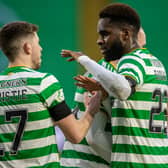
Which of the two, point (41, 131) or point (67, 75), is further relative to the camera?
point (67, 75)

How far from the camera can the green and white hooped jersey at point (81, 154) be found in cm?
258

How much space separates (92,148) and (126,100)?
11.9 inches

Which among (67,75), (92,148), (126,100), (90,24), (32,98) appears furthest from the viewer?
(67,75)

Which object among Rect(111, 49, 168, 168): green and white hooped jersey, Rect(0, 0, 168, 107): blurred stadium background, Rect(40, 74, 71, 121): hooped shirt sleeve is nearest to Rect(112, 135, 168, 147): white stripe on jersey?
Rect(111, 49, 168, 168): green and white hooped jersey

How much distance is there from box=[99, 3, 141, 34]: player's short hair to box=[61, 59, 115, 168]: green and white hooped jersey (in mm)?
198

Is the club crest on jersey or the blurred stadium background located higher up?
the blurred stadium background

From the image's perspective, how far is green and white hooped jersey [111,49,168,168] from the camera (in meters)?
2.44

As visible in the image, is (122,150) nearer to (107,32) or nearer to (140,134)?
(140,134)

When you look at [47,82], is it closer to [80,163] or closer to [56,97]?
[56,97]

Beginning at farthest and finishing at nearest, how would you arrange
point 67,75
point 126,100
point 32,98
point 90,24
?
point 67,75 < point 90,24 < point 126,100 < point 32,98

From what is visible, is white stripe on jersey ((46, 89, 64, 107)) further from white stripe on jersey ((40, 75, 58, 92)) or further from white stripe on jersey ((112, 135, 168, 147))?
white stripe on jersey ((112, 135, 168, 147))

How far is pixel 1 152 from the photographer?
2.29 m

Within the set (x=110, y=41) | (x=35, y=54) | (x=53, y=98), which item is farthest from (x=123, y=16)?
(x=53, y=98)

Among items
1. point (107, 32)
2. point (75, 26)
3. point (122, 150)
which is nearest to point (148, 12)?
point (75, 26)
